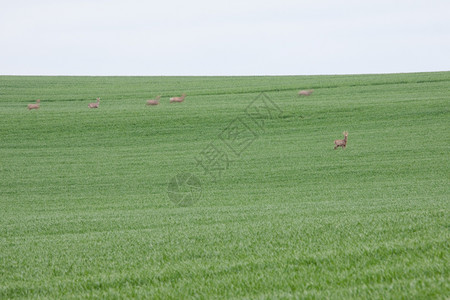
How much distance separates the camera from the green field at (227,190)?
24.8 feet

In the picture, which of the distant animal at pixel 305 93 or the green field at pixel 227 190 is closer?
the green field at pixel 227 190

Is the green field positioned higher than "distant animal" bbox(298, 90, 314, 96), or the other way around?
"distant animal" bbox(298, 90, 314, 96)

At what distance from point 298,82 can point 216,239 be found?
39.3m

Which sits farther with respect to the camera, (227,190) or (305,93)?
(305,93)

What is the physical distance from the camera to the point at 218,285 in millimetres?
7117

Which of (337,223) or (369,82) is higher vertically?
(369,82)

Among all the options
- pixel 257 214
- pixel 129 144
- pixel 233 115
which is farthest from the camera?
pixel 233 115

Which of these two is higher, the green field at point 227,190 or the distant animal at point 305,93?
→ the distant animal at point 305,93

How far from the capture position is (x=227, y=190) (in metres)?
23.0

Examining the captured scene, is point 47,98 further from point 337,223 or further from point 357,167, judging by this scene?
point 337,223

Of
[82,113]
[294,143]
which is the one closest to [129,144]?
[82,113]

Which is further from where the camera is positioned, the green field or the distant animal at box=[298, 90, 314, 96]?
the distant animal at box=[298, 90, 314, 96]

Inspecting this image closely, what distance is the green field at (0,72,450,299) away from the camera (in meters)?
7.55

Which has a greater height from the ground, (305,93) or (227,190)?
(305,93)
